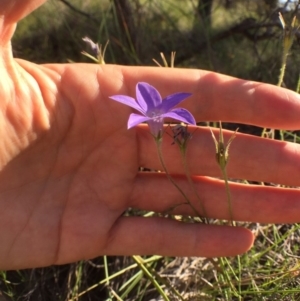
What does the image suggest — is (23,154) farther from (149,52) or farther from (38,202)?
(149,52)

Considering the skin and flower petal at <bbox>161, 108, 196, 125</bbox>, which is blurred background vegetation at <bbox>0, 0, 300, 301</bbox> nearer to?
the skin

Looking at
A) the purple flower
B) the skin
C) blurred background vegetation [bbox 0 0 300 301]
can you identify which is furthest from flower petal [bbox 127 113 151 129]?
blurred background vegetation [bbox 0 0 300 301]

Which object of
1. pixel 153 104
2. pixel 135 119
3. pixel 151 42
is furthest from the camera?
pixel 151 42

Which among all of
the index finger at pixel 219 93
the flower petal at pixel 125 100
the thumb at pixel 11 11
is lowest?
the index finger at pixel 219 93

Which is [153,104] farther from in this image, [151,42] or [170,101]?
[151,42]

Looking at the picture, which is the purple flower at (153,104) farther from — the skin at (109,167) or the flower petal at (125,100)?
the skin at (109,167)

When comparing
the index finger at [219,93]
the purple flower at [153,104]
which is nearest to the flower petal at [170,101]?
the purple flower at [153,104]

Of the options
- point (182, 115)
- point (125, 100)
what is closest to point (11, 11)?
point (125, 100)
